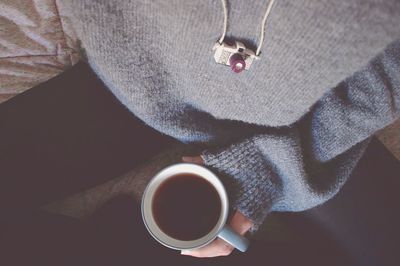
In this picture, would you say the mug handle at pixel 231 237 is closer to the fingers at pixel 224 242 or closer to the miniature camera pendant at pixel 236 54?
the fingers at pixel 224 242

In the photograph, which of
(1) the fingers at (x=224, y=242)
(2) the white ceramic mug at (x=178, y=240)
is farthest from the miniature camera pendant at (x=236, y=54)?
(1) the fingers at (x=224, y=242)

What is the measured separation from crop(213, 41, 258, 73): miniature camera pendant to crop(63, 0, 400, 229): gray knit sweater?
0.01 metres

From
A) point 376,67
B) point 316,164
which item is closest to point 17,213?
point 316,164

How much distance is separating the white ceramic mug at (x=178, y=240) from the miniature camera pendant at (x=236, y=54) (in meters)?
0.17

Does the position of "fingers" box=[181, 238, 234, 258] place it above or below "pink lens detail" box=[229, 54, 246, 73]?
below

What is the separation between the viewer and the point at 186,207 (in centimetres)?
64

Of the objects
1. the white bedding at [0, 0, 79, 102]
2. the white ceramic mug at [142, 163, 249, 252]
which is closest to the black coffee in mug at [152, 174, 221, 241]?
the white ceramic mug at [142, 163, 249, 252]

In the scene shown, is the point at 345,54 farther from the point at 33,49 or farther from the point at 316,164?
the point at 33,49

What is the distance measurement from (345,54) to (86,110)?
480mm

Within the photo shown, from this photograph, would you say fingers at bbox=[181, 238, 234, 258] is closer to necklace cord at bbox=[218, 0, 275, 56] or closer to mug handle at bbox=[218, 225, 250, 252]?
mug handle at bbox=[218, 225, 250, 252]

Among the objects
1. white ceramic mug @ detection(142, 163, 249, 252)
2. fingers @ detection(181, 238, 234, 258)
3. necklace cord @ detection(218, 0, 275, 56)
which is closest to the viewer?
necklace cord @ detection(218, 0, 275, 56)

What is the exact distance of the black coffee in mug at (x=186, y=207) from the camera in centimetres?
59

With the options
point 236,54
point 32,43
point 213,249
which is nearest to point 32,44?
point 32,43

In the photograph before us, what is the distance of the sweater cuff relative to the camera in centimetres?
66
